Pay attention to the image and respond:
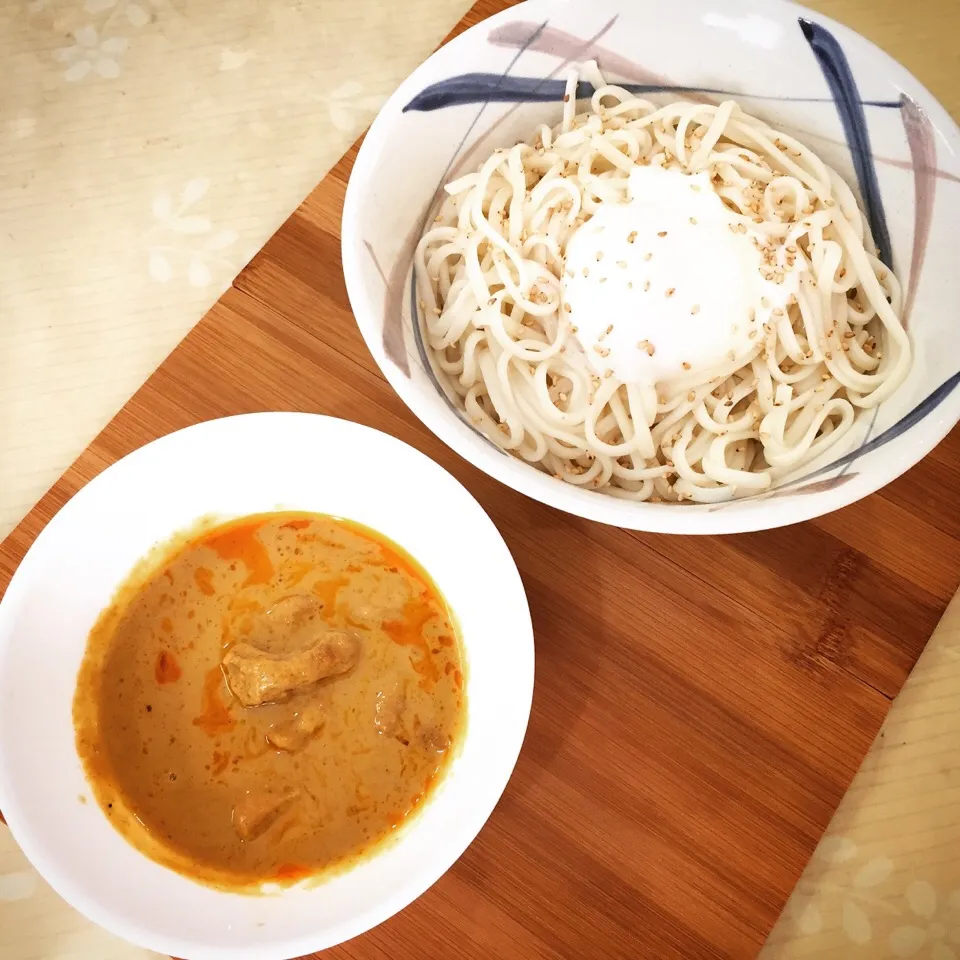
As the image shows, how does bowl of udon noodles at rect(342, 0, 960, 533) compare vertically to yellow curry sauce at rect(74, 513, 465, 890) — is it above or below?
above

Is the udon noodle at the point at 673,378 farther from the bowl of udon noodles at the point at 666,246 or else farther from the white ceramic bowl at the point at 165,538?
the white ceramic bowl at the point at 165,538

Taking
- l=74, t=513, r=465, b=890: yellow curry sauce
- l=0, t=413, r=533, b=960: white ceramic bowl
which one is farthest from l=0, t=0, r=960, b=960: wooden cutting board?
l=74, t=513, r=465, b=890: yellow curry sauce

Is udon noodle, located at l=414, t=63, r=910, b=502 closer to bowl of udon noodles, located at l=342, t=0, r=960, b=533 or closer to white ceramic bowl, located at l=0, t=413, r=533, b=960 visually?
bowl of udon noodles, located at l=342, t=0, r=960, b=533

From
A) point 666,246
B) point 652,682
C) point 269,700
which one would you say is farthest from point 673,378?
point 269,700

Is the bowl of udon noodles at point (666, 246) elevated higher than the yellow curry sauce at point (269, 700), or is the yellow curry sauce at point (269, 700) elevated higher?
the bowl of udon noodles at point (666, 246)

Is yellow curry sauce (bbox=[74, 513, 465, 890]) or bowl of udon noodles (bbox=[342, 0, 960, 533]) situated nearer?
yellow curry sauce (bbox=[74, 513, 465, 890])

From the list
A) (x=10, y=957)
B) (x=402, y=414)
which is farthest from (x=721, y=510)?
(x=10, y=957)

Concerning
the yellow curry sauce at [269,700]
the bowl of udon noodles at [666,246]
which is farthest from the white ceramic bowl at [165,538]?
the bowl of udon noodles at [666,246]
